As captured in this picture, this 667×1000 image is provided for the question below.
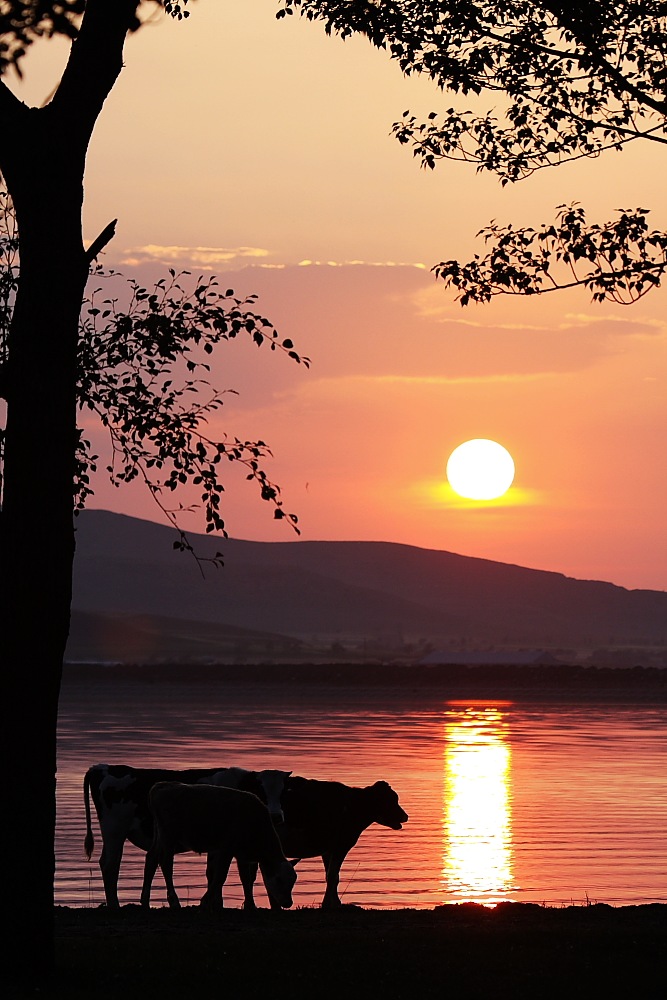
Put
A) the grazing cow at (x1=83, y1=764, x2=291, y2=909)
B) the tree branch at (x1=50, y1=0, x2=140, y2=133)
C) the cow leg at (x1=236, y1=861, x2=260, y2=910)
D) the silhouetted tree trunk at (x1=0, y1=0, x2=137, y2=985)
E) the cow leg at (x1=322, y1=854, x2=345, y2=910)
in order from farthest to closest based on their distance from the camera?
the cow leg at (x1=322, y1=854, x2=345, y2=910) → the grazing cow at (x1=83, y1=764, x2=291, y2=909) → the cow leg at (x1=236, y1=861, x2=260, y2=910) → the tree branch at (x1=50, y1=0, x2=140, y2=133) → the silhouetted tree trunk at (x1=0, y1=0, x2=137, y2=985)

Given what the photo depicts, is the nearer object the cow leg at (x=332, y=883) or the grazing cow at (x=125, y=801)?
the grazing cow at (x=125, y=801)

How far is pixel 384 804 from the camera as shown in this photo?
22938 mm

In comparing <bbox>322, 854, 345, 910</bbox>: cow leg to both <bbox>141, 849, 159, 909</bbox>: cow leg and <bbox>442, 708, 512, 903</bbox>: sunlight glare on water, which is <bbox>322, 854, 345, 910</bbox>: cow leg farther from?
<bbox>442, 708, 512, 903</bbox>: sunlight glare on water

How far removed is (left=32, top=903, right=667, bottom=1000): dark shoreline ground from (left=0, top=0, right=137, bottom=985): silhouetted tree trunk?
1.09 m

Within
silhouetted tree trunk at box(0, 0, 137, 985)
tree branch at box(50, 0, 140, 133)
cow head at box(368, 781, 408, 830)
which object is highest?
tree branch at box(50, 0, 140, 133)

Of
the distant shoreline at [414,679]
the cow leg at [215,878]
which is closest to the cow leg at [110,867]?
the cow leg at [215,878]

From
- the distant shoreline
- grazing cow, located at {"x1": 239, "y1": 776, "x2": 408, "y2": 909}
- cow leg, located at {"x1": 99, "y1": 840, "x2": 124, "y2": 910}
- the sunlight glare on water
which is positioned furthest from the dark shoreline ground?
the distant shoreline

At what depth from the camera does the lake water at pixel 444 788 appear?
25.1 metres

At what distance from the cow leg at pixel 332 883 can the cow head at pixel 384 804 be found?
100 centimetres

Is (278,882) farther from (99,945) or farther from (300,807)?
(99,945)

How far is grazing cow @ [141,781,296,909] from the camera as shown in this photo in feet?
64.4

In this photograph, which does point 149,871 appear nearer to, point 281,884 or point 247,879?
point 247,879

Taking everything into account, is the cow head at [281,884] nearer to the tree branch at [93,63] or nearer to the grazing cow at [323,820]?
the grazing cow at [323,820]

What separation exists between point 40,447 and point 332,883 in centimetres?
895
